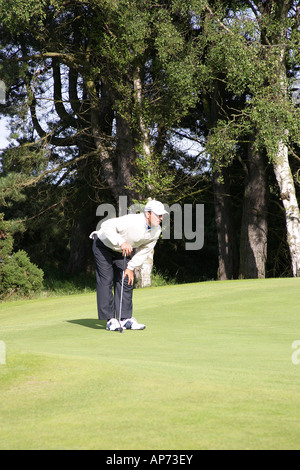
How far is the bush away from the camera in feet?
66.4

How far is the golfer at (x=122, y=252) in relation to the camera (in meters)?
8.24

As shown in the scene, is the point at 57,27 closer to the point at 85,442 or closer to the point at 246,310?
the point at 246,310

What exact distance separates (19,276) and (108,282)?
12.1 meters

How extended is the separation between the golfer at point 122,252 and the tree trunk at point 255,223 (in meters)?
15.8

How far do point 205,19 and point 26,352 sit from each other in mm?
17576

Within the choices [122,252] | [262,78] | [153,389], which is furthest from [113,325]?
[262,78]

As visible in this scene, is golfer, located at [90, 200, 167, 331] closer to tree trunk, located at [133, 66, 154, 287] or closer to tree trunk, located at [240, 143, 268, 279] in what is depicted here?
tree trunk, located at [133, 66, 154, 287]

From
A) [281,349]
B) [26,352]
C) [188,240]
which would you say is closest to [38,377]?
[26,352]

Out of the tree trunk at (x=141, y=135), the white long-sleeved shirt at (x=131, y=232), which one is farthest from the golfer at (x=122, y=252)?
the tree trunk at (x=141, y=135)

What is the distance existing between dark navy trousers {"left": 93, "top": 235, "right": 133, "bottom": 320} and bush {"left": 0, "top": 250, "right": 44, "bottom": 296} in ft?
38.8

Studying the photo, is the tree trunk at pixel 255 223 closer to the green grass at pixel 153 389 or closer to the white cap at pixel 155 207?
the green grass at pixel 153 389

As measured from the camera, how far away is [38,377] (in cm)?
504

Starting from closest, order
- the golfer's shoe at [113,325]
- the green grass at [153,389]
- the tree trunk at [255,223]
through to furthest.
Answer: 1. the green grass at [153,389]
2. the golfer's shoe at [113,325]
3. the tree trunk at [255,223]

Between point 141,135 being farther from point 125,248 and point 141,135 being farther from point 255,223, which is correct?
point 125,248
